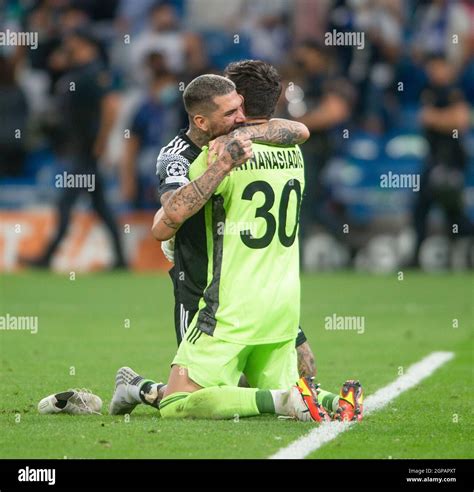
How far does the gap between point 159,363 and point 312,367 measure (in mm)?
2451

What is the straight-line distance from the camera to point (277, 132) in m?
8.09

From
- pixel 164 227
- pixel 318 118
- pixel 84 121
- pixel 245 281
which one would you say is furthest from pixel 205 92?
pixel 84 121

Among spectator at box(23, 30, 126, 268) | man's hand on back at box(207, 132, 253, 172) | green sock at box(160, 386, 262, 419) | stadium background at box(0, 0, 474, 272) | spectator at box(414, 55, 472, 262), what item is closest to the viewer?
man's hand on back at box(207, 132, 253, 172)

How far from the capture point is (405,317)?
15.3 meters

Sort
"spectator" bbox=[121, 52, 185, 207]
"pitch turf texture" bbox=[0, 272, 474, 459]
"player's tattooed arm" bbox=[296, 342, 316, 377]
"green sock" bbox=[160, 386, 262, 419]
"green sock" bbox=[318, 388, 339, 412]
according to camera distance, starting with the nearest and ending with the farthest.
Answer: "pitch turf texture" bbox=[0, 272, 474, 459]
"green sock" bbox=[160, 386, 262, 419]
"green sock" bbox=[318, 388, 339, 412]
"player's tattooed arm" bbox=[296, 342, 316, 377]
"spectator" bbox=[121, 52, 185, 207]

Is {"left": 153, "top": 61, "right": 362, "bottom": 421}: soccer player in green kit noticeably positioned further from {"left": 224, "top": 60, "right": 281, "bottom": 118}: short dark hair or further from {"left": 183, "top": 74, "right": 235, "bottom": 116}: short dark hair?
{"left": 183, "top": 74, "right": 235, "bottom": 116}: short dark hair

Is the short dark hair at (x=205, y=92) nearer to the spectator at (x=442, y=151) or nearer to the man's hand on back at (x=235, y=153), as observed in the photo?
the man's hand on back at (x=235, y=153)

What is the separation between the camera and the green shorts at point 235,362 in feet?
26.2

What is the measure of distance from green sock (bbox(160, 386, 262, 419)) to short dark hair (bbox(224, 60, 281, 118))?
1573 millimetres

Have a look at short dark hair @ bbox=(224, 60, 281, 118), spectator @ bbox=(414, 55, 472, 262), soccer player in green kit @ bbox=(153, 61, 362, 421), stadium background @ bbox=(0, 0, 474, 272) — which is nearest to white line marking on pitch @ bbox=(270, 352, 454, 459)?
soccer player in green kit @ bbox=(153, 61, 362, 421)

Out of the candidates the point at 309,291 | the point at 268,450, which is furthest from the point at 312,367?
the point at 309,291

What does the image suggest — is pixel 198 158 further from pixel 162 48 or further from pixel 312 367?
pixel 162 48

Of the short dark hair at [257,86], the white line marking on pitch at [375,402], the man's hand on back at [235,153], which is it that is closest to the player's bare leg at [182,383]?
the white line marking on pitch at [375,402]

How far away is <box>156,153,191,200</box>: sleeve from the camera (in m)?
7.96
